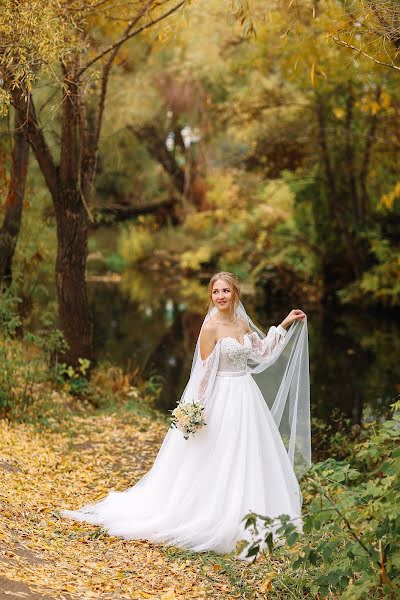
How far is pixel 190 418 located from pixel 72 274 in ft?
14.0

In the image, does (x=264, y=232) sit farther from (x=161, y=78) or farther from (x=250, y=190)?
(x=161, y=78)

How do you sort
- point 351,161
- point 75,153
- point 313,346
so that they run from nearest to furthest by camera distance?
point 75,153 → point 313,346 → point 351,161

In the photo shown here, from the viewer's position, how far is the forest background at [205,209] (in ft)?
19.3

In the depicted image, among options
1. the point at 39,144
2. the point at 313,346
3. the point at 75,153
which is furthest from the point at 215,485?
the point at 313,346

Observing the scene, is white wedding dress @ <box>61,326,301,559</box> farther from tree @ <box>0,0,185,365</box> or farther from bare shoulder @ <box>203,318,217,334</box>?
tree @ <box>0,0,185,365</box>

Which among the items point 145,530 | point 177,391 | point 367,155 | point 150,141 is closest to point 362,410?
point 177,391

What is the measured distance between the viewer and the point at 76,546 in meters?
4.79

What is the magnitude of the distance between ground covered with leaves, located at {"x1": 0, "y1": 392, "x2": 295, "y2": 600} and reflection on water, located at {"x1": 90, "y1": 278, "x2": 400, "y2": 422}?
236 centimetres

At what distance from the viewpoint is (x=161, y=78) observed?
25453 millimetres

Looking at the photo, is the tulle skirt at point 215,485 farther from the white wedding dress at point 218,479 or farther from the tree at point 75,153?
the tree at point 75,153

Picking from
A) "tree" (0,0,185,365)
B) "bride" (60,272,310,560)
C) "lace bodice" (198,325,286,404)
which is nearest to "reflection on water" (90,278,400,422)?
"tree" (0,0,185,365)

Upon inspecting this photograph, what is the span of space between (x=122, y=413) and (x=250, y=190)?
557 inches

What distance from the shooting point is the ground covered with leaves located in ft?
13.4

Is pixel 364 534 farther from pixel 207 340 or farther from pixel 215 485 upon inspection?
pixel 207 340
